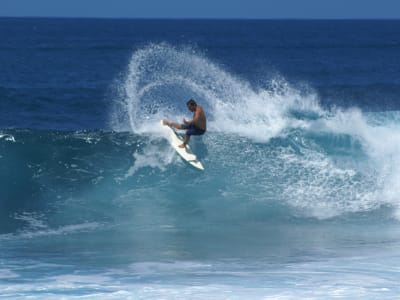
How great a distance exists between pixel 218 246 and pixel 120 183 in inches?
171

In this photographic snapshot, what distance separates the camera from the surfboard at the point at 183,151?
16.5 metres

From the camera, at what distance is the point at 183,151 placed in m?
16.4

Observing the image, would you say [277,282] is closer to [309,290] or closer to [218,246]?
[309,290]

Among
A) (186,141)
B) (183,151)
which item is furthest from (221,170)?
(186,141)

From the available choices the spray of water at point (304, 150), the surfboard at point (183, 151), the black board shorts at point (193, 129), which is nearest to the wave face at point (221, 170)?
the spray of water at point (304, 150)

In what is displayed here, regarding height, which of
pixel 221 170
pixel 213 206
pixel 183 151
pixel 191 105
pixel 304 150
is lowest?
pixel 213 206

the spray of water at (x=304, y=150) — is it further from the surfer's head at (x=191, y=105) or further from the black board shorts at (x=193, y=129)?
the surfer's head at (x=191, y=105)

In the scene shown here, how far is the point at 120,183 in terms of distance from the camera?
54.0 ft

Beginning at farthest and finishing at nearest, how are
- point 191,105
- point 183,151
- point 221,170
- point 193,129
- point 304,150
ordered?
point 304,150 → point 221,170 → point 183,151 → point 193,129 → point 191,105

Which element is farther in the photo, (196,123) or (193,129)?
(193,129)

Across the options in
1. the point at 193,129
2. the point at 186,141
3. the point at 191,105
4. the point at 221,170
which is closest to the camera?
the point at 191,105

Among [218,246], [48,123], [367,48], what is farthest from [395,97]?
[367,48]

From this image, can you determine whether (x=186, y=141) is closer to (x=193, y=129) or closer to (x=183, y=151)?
(x=183, y=151)

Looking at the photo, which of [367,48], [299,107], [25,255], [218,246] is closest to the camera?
[25,255]
